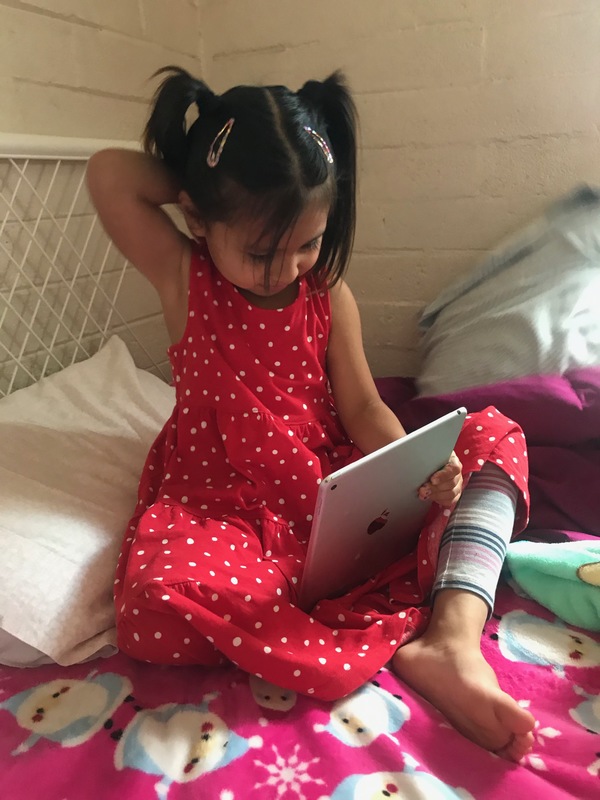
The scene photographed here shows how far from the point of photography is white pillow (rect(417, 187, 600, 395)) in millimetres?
1011

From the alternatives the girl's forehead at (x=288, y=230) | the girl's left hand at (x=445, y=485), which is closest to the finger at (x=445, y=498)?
the girl's left hand at (x=445, y=485)

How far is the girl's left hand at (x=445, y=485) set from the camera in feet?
2.38

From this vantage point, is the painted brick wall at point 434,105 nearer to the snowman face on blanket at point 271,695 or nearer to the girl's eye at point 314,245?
the girl's eye at point 314,245

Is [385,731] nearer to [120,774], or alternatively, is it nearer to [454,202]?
[120,774]

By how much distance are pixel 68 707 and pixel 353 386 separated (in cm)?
52

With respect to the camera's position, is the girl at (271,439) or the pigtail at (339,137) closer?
the girl at (271,439)

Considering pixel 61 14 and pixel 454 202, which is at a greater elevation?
pixel 61 14

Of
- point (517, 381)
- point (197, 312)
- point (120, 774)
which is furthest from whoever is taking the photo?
point (517, 381)

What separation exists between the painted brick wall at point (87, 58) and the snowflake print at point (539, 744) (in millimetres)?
1054

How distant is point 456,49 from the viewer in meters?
1.22

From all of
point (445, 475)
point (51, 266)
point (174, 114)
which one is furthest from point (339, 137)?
point (51, 266)

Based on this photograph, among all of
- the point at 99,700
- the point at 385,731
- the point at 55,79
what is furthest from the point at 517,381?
the point at 55,79

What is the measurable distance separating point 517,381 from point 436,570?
1.22 feet

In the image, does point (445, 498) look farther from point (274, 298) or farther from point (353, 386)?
point (274, 298)
